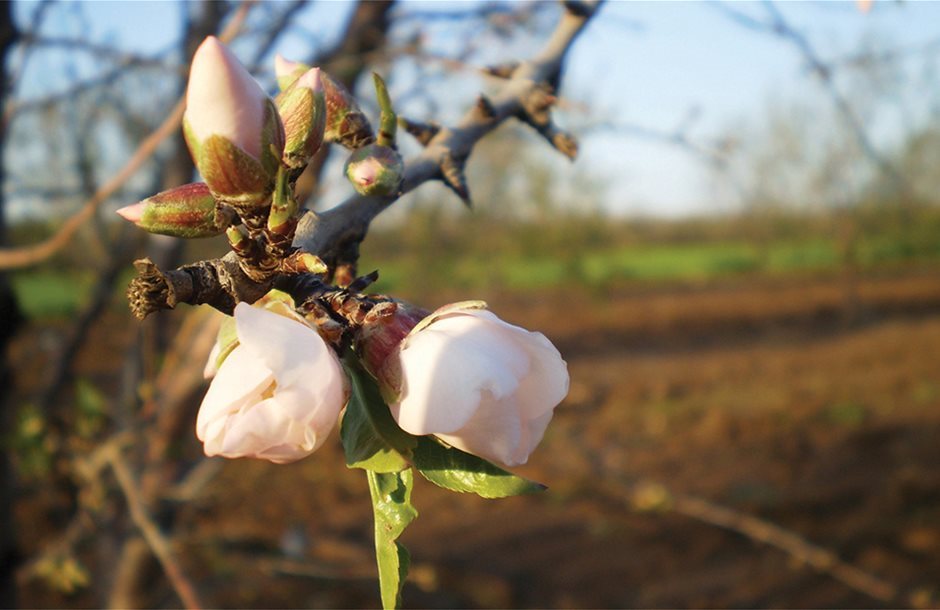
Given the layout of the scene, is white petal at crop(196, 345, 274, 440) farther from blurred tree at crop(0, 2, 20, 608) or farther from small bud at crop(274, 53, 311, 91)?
blurred tree at crop(0, 2, 20, 608)

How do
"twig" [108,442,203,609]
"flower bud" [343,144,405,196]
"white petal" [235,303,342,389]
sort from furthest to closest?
"twig" [108,442,203,609] → "flower bud" [343,144,405,196] → "white petal" [235,303,342,389]

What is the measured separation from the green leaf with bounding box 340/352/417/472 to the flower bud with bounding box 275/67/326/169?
0.15 metres

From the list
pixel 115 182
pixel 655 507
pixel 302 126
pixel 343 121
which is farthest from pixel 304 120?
pixel 655 507

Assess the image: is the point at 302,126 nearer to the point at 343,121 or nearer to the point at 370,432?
the point at 343,121

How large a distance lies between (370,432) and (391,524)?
7cm

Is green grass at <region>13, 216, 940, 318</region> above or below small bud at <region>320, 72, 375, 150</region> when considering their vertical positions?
below

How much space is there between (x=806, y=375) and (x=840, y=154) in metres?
4.58

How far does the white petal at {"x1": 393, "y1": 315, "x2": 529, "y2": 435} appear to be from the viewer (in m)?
0.51

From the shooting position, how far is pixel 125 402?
7.95ft

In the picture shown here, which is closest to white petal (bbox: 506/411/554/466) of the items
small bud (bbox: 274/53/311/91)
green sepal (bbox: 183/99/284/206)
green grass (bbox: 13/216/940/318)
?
green sepal (bbox: 183/99/284/206)

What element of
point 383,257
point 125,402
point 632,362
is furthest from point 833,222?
point 125,402

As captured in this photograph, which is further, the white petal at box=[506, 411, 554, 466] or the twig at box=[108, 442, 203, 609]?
the twig at box=[108, 442, 203, 609]

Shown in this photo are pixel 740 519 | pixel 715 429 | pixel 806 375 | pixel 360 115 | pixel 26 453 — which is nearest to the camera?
pixel 360 115

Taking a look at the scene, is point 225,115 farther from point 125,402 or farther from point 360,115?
point 125,402
